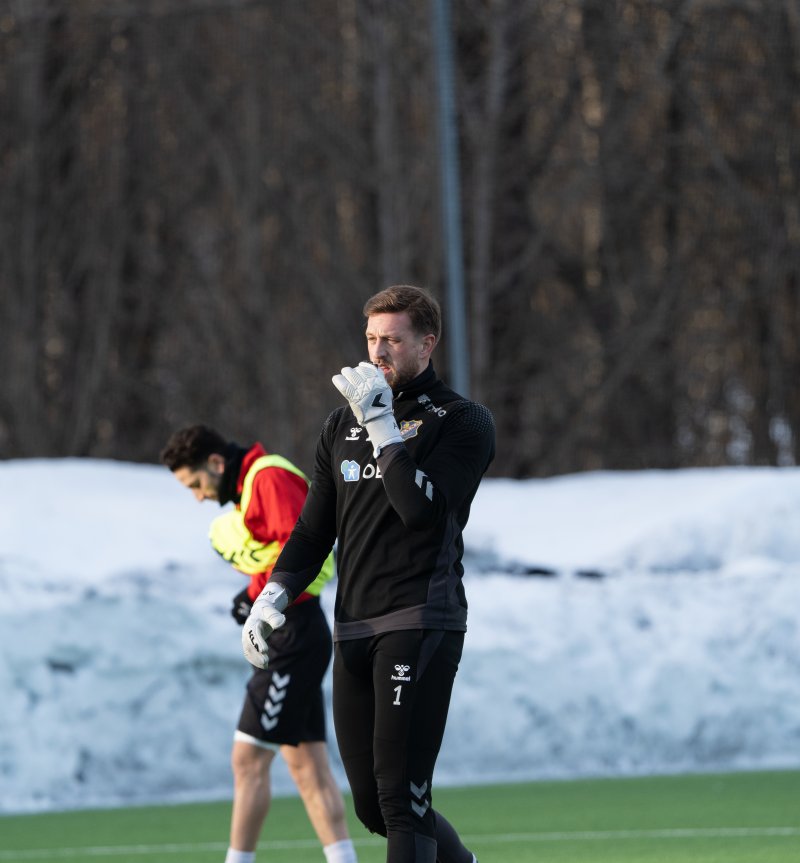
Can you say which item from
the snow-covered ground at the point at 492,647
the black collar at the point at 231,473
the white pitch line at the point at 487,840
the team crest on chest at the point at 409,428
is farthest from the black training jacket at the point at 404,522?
the snow-covered ground at the point at 492,647

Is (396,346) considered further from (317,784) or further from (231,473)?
(317,784)

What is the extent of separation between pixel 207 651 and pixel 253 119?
6.39m

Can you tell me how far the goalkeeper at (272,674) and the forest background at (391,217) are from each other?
8.36m

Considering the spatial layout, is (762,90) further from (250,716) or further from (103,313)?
(250,716)

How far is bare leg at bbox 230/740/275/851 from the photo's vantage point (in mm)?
A: 7234

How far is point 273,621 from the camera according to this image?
5500mm

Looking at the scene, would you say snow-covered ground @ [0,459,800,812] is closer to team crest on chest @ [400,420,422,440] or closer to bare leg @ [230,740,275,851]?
bare leg @ [230,740,275,851]

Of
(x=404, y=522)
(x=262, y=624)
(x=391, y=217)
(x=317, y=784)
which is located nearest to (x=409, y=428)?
A: (x=404, y=522)

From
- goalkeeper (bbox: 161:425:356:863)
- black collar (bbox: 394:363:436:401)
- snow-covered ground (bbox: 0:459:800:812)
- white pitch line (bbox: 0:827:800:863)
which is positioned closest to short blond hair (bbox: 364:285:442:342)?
black collar (bbox: 394:363:436:401)

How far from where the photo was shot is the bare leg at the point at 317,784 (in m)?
7.26

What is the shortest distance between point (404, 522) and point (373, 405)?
33 centimetres

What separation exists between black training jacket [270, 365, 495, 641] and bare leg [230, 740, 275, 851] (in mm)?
1917

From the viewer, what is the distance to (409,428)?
17.7ft

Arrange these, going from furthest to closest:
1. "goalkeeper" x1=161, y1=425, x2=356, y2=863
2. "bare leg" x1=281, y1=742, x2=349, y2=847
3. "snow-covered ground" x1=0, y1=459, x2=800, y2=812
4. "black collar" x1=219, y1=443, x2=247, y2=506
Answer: "snow-covered ground" x1=0, y1=459, x2=800, y2=812, "black collar" x1=219, y1=443, x2=247, y2=506, "bare leg" x1=281, y1=742, x2=349, y2=847, "goalkeeper" x1=161, y1=425, x2=356, y2=863
